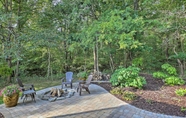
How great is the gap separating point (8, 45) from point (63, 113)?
328cm

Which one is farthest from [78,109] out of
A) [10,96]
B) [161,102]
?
[161,102]

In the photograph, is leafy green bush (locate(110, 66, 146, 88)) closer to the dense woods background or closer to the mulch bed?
the mulch bed

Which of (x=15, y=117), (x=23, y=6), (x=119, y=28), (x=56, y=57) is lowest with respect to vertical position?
(x=15, y=117)

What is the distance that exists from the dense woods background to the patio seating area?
169 centimetres

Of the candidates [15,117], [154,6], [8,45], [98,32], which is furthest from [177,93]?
[8,45]

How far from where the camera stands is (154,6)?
26.6 feet

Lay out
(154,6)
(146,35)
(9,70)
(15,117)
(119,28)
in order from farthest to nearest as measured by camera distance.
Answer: (146,35)
(154,6)
(9,70)
(119,28)
(15,117)

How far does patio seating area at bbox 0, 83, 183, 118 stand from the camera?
3331 millimetres

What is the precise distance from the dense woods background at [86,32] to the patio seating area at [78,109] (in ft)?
5.55

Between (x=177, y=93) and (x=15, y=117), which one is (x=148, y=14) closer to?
(x=177, y=93)

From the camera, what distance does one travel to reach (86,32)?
A: 22.0ft

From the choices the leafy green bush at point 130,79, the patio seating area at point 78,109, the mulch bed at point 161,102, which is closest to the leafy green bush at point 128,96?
the mulch bed at point 161,102

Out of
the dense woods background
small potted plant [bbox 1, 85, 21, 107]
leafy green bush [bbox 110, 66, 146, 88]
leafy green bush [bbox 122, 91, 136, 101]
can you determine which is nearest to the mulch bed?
leafy green bush [bbox 122, 91, 136, 101]

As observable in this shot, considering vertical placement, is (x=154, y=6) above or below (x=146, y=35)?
above
